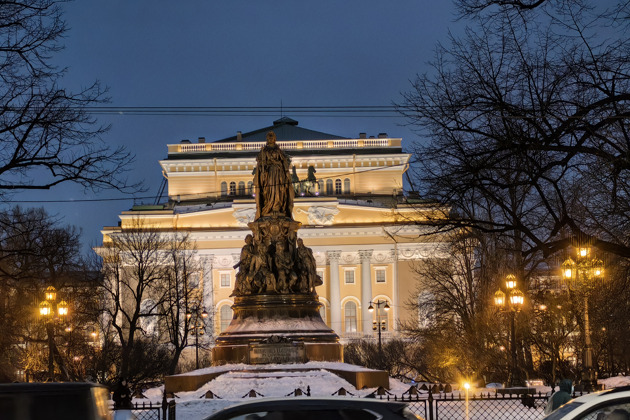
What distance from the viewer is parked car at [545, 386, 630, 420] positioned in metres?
9.18

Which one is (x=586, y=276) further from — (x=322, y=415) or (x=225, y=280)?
(x=225, y=280)

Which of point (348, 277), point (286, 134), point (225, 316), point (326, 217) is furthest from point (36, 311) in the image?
point (286, 134)

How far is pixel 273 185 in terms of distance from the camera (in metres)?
33.2

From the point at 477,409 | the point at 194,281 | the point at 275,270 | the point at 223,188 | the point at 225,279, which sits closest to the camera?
the point at 477,409

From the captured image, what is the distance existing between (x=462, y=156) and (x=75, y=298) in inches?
1230

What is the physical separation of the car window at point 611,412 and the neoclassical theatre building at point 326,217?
274 ft

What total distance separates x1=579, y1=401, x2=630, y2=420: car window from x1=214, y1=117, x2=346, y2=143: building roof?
101689 millimetres

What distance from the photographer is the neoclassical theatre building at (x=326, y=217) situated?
9944 centimetres

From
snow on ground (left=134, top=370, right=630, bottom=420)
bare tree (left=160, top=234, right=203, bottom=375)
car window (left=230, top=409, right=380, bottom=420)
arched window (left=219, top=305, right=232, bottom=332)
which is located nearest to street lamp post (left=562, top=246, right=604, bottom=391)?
snow on ground (left=134, top=370, right=630, bottom=420)

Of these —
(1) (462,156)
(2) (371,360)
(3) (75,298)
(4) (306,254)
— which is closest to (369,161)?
(2) (371,360)

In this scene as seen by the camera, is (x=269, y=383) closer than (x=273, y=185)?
Yes

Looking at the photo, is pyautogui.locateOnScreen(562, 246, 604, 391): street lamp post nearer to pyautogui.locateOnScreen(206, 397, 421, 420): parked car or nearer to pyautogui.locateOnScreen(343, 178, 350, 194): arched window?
pyautogui.locateOnScreen(206, 397, 421, 420): parked car

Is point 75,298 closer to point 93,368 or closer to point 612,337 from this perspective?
point 93,368

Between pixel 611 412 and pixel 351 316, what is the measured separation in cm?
9294
